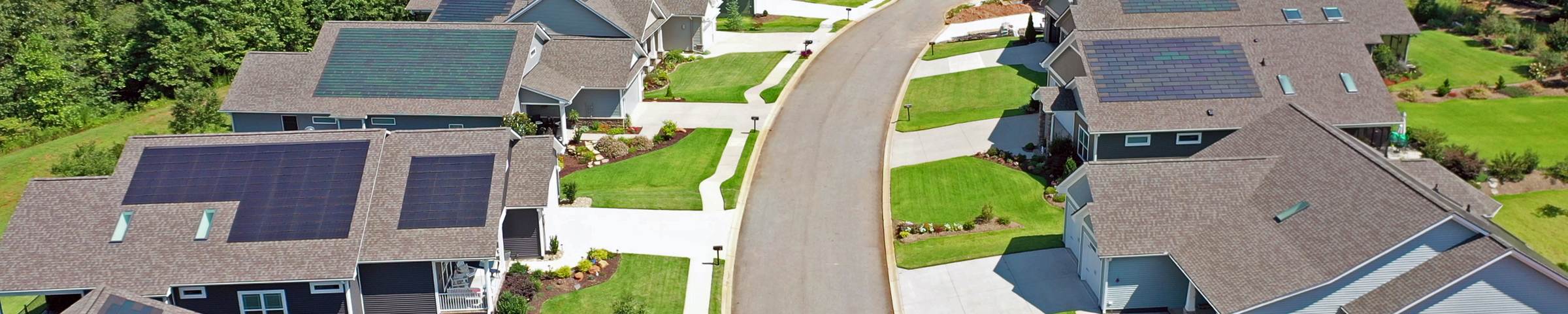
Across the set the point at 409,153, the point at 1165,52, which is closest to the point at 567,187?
the point at 409,153

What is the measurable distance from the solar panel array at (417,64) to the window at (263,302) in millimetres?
17122

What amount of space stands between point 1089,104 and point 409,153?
80.3ft

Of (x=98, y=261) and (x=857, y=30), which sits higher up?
(x=857, y=30)

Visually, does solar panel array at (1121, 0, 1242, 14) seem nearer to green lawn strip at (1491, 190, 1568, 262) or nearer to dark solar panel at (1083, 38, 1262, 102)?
dark solar panel at (1083, 38, 1262, 102)

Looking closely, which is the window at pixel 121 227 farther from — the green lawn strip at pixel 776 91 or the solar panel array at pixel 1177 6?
the solar panel array at pixel 1177 6

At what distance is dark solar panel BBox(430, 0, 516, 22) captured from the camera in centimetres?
6106

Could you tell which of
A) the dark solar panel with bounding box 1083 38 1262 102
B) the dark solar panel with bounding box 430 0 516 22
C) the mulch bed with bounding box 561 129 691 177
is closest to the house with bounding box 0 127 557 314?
the mulch bed with bounding box 561 129 691 177

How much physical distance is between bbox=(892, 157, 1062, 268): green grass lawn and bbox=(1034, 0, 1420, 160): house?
3.31 metres

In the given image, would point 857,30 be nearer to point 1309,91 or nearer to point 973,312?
point 1309,91

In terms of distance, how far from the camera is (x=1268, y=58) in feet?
148

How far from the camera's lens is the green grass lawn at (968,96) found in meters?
52.8

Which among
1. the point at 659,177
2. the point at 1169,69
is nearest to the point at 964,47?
the point at 1169,69

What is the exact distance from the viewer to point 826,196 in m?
44.2

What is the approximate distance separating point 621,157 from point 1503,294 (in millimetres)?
32705
